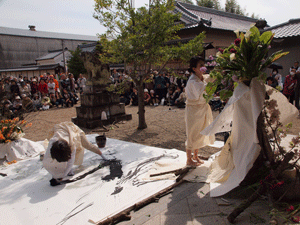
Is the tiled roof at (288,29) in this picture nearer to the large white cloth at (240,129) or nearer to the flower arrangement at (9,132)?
the large white cloth at (240,129)

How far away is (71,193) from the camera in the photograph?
129 inches

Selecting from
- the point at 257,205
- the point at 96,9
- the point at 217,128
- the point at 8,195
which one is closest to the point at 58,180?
the point at 8,195

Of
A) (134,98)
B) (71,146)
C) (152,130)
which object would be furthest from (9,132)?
(134,98)

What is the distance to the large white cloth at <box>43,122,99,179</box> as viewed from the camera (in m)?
3.49

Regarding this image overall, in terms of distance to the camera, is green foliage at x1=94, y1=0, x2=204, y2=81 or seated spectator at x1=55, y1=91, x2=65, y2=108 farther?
seated spectator at x1=55, y1=91, x2=65, y2=108

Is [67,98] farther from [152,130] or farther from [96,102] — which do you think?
[152,130]

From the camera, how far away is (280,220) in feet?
6.76

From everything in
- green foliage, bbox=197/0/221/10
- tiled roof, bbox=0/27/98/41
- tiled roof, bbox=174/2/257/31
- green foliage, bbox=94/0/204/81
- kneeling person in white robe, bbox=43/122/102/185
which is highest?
green foliage, bbox=197/0/221/10

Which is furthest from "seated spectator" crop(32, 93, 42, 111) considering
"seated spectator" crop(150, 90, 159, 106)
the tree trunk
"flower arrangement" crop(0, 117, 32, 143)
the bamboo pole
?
the bamboo pole

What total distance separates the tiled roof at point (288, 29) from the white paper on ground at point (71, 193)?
1034 cm

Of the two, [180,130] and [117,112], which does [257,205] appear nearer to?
[180,130]

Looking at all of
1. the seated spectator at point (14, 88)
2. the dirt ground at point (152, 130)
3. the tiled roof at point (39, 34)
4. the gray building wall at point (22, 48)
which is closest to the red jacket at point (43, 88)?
the seated spectator at point (14, 88)

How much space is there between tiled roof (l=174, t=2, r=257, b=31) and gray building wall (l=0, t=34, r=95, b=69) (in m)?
16.4

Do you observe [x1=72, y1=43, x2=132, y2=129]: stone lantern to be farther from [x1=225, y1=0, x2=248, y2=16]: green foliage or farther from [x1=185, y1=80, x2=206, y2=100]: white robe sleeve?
[x1=225, y1=0, x2=248, y2=16]: green foliage
